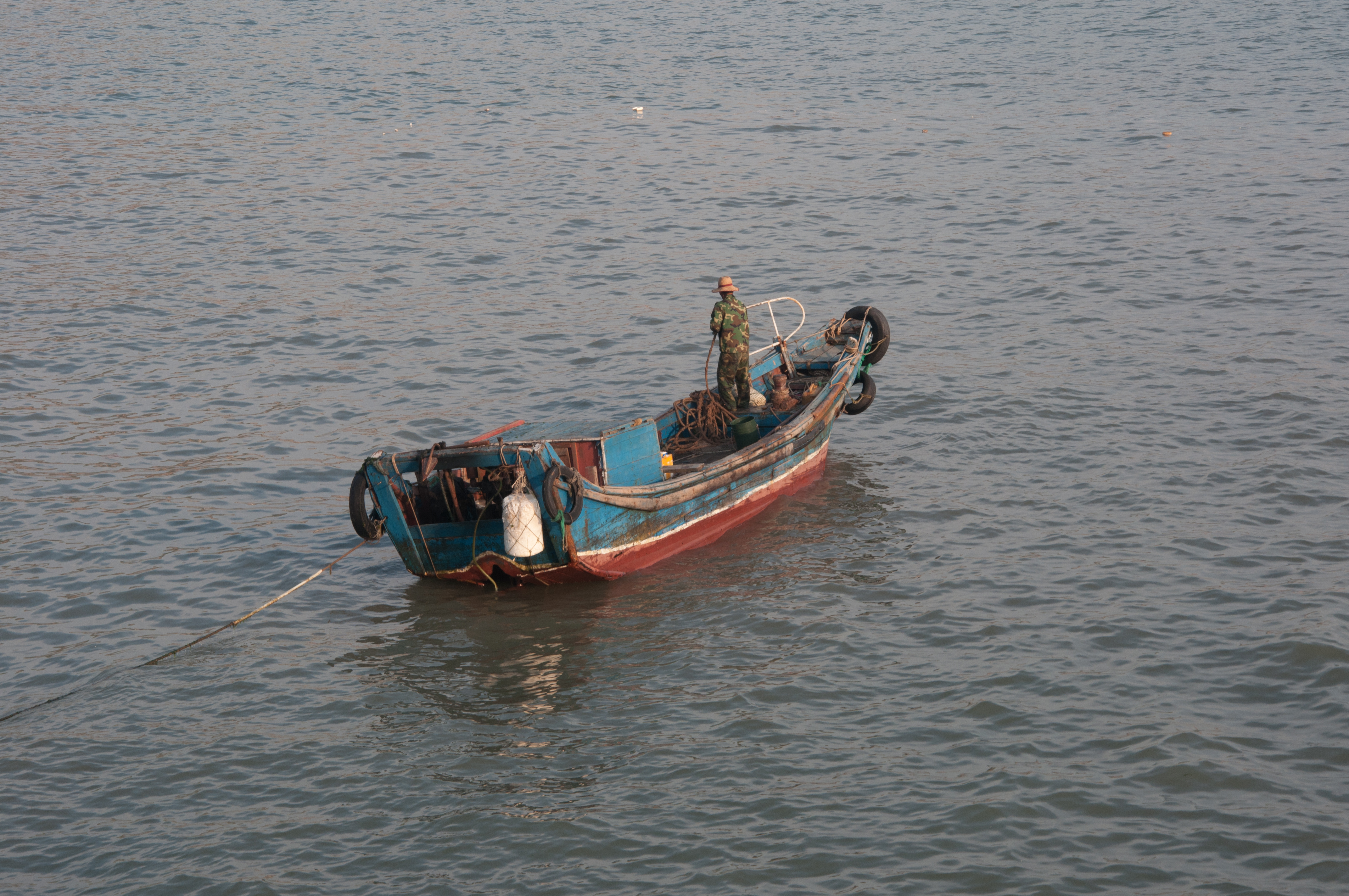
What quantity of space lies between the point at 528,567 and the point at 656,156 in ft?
62.8

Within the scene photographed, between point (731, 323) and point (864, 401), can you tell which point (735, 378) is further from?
point (864, 401)

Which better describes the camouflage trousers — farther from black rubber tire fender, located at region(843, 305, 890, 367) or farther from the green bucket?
black rubber tire fender, located at region(843, 305, 890, 367)

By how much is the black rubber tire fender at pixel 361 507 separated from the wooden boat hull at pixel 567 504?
7cm

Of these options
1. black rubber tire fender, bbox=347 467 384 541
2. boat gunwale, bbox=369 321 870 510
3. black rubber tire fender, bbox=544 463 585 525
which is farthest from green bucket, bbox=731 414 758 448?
black rubber tire fender, bbox=347 467 384 541

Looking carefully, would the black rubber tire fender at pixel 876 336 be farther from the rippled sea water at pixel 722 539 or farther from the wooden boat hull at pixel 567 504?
the wooden boat hull at pixel 567 504

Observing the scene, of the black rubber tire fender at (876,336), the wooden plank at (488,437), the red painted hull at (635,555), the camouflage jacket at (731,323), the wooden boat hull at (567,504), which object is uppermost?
the camouflage jacket at (731,323)

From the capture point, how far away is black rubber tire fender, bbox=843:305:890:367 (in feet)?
52.5

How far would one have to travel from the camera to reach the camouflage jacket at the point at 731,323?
14.1 m

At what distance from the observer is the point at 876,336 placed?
52.8 feet

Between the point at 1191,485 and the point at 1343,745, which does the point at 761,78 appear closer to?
the point at 1191,485

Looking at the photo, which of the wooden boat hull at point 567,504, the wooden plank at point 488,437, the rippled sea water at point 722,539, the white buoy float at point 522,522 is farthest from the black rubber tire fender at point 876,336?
the white buoy float at point 522,522

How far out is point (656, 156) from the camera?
95.0 feet

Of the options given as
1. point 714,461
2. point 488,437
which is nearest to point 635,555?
point 488,437

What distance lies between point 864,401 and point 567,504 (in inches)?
223
